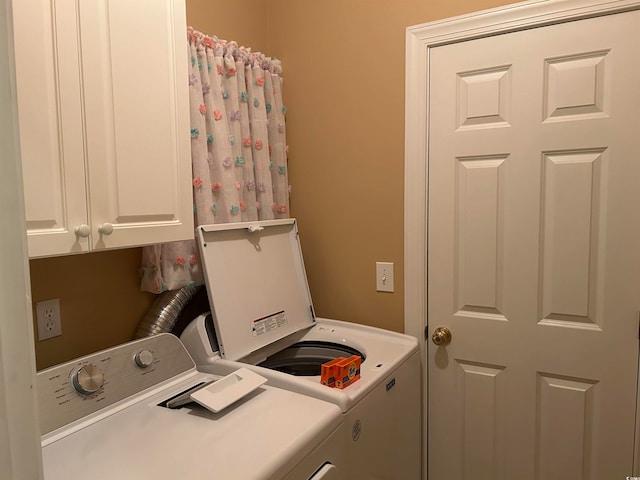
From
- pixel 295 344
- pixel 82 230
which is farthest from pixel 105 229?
pixel 295 344

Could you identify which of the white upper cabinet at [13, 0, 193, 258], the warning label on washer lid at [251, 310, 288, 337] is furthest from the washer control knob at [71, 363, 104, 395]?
the warning label on washer lid at [251, 310, 288, 337]

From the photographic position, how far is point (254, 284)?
170 centimetres

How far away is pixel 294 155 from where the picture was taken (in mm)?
2129

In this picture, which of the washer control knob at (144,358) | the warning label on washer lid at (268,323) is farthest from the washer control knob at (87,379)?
the warning label on washer lid at (268,323)

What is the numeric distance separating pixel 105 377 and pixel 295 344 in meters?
0.80

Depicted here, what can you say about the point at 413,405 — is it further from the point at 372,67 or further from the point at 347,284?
the point at 372,67

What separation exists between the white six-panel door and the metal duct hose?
1.00 meters

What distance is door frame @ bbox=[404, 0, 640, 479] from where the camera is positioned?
61.6 inches

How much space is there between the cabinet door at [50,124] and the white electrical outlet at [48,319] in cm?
41

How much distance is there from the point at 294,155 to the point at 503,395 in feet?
4.56

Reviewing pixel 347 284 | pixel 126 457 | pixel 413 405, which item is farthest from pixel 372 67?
pixel 126 457

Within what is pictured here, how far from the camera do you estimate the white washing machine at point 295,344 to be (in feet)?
4.47

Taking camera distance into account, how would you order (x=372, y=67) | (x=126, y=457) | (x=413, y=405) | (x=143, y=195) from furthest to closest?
1. (x=372, y=67)
2. (x=413, y=405)
3. (x=143, y=195)
4. (x=126, y=457)

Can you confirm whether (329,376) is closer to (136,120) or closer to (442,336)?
(442,336)
